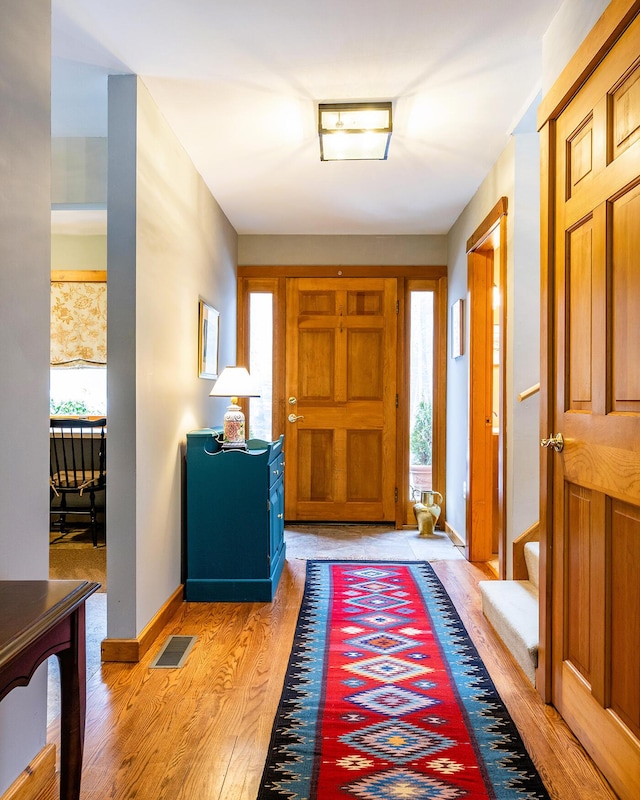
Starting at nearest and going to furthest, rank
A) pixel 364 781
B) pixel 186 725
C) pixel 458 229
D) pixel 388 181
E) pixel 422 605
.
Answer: pixel 364 781, pixel 186 725, pixel 422 605, pixel 388 181, pixel 458 229

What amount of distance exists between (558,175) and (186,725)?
223 centimetres

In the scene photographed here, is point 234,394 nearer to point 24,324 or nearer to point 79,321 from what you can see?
point 24,324

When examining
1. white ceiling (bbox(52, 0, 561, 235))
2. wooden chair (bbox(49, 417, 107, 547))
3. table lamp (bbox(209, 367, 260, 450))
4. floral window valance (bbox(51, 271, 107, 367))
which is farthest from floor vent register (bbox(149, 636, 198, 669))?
floral window valance (bbox(51, 271, 107, 367))

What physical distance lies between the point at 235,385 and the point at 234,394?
2.5 inches

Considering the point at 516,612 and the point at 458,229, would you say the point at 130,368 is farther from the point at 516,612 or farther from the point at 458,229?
the point at 458,229

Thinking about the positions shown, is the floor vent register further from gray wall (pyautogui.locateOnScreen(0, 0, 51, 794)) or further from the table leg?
the table leg

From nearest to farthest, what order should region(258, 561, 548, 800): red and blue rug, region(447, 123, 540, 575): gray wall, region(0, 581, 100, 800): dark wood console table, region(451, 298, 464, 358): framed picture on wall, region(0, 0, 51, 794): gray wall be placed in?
region(0, 581, 100, 800): dark wood console table
region(0, 0, 51, 794): gray wall
region(258, 561, 548, 800): red and blue rug
region(447, 123, 540, 575): gray wall
region(451, 298, 464, 358): framed picture on wall

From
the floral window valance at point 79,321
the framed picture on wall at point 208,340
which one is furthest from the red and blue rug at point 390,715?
the floral window valance at point 79,321

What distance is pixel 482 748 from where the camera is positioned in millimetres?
1908

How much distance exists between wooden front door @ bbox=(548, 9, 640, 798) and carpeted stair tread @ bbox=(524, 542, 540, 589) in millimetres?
764

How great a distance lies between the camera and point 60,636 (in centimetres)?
123

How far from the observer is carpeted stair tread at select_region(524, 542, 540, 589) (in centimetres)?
291

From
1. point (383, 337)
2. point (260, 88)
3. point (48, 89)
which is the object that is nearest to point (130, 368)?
point (48, 89)

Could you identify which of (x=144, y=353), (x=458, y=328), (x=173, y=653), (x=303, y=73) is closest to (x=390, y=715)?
(x=173, y=653)
